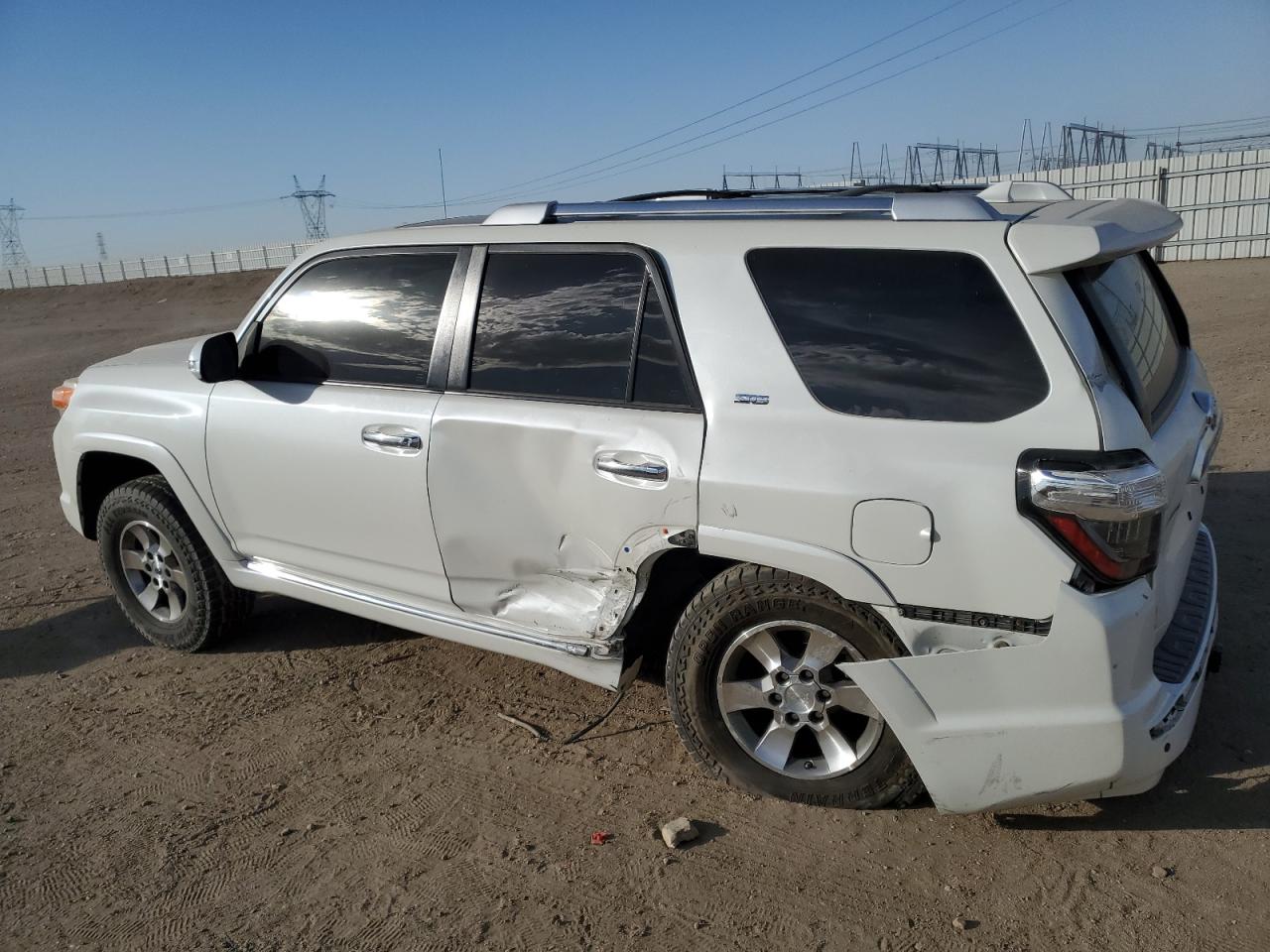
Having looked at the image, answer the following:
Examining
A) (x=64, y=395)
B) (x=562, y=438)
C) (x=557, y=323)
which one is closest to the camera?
(x=562, y=438)

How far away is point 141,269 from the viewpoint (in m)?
53.5

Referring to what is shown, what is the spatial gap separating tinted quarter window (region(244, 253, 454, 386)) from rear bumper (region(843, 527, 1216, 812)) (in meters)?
2.02

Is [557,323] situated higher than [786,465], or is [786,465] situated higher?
[557,323]

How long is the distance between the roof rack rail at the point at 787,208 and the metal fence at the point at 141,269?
152 ft

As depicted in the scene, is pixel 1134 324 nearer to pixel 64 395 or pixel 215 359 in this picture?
pixel 215 359

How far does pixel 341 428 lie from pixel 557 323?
978 millimetres

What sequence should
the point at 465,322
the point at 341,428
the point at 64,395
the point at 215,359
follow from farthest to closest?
the point at 64,395, the point at 215,359, the point at 341,428, the point at 465,322

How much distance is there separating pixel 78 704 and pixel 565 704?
2.11 meters

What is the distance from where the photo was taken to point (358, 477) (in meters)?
3.79

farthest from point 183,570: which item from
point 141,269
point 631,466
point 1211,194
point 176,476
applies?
point 141,269

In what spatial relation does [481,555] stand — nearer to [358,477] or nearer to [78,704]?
[358,477]

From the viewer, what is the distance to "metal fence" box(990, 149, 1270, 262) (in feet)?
66.9

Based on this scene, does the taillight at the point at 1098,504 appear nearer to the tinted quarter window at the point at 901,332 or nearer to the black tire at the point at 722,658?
the tinted quarter window at the point at 901,332

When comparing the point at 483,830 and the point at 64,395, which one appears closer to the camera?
the point at 483,830
